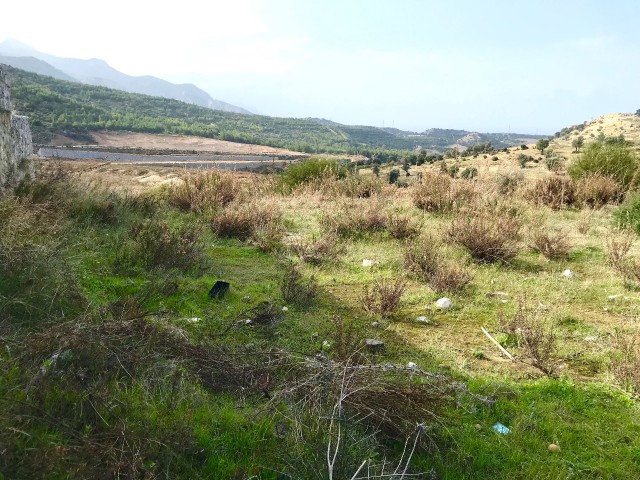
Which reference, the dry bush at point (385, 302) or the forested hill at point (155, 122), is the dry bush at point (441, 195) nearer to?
the dry bush at point (385, 302)

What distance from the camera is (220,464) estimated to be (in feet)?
7.12

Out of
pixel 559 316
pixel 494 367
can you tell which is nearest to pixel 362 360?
pixel 494 367

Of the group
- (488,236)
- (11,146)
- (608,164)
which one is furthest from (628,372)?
(608,164)

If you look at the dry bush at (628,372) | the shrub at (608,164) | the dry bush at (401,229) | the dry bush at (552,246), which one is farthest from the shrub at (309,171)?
the dry bush at (628,372)

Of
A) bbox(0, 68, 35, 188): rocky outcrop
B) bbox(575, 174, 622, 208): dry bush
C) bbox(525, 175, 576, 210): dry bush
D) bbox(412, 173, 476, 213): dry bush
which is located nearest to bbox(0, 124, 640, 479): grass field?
bbox(0, 68, 35, 188): rocky outcrop

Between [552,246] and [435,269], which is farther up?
[552,246]

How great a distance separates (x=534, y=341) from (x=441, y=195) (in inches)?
251

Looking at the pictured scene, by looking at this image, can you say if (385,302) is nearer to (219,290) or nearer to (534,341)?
(534,341)

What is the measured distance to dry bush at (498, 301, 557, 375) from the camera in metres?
3.48

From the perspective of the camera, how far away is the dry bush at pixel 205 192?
9125mm

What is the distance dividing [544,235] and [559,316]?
2.55m

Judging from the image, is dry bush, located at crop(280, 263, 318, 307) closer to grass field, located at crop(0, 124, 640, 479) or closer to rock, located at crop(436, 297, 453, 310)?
grass field, located at crop(0, 124, 640, 479)

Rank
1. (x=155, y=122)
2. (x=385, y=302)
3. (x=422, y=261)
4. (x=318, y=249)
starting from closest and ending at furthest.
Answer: (x=385, y=302)
(x=422, y=261)
(x=318, y=249)
(x=155, y=122)

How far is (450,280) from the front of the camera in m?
5.11
